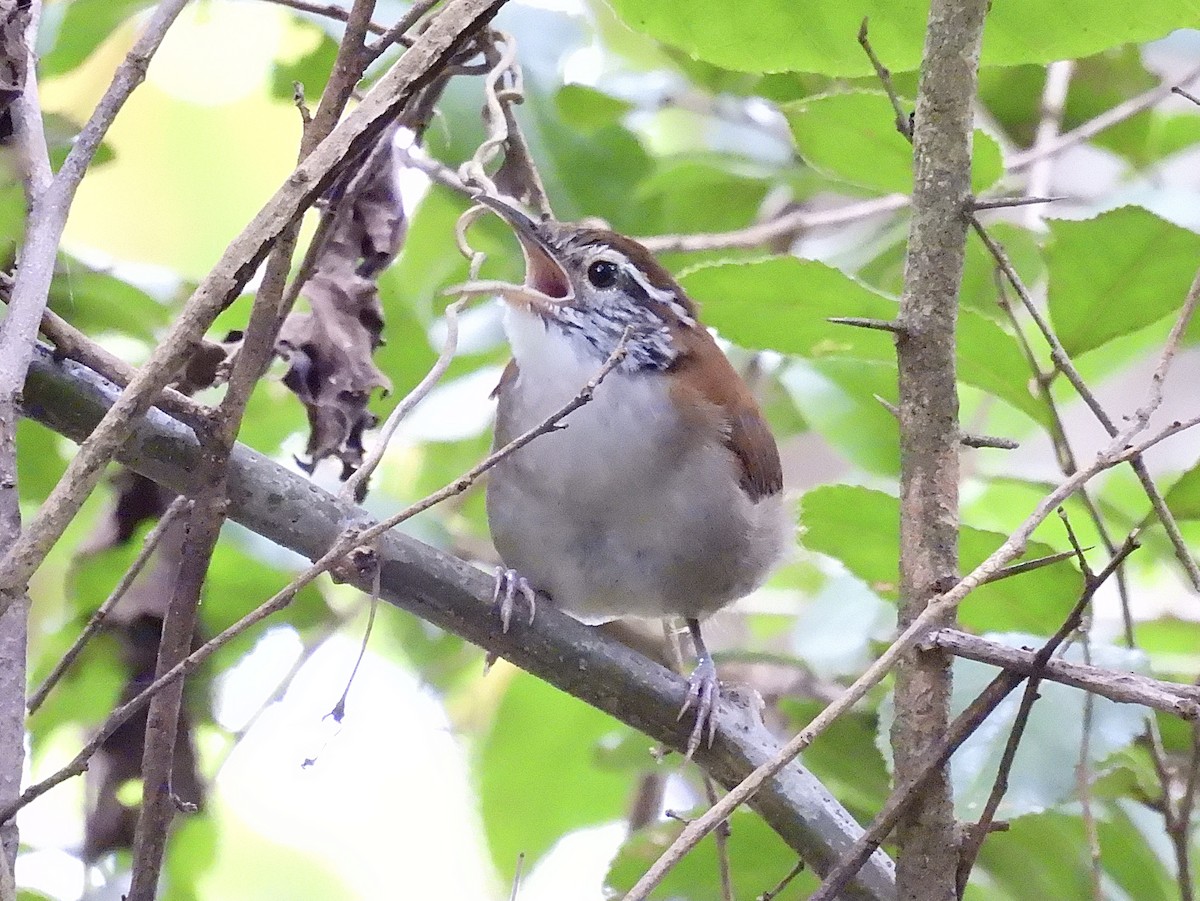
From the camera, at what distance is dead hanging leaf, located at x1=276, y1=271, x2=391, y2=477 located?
70.9 inches

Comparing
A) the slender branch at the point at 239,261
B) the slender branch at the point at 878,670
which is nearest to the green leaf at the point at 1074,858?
the slender branch at the point at 878,670

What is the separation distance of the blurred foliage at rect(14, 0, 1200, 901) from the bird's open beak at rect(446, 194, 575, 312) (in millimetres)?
193

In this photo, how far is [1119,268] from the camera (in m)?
2.00

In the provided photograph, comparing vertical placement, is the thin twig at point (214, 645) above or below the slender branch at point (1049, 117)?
below

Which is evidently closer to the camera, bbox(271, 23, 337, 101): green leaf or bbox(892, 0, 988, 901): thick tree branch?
bbox(892, 0, 988, 901): thick tree branch

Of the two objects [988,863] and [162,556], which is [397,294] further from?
[988,863]

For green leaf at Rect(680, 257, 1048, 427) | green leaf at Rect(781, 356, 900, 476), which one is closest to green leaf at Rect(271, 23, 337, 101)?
green leaf at Rect(680, 257, 1048, 427)

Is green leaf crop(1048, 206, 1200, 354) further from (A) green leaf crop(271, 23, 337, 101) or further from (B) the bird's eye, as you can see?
(A) green leaf crop(271, 23, 337, 101)

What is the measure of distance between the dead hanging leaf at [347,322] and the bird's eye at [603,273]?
24.2 inches

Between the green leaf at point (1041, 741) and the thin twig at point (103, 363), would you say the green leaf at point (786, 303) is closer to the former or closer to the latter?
the green leaf at point (1041, 741)

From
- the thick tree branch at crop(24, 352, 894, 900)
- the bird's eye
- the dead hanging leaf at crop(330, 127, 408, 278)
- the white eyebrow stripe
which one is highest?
the white eyebrow stripe

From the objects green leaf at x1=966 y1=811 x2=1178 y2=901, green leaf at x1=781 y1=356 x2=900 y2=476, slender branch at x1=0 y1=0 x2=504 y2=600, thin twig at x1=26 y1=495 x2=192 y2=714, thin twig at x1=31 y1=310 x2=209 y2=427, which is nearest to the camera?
slender branch at x1=0 y1=0 x2=504 y2=600

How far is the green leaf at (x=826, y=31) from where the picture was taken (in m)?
1.80

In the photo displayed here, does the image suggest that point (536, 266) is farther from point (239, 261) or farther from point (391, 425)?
point (239, 261)
